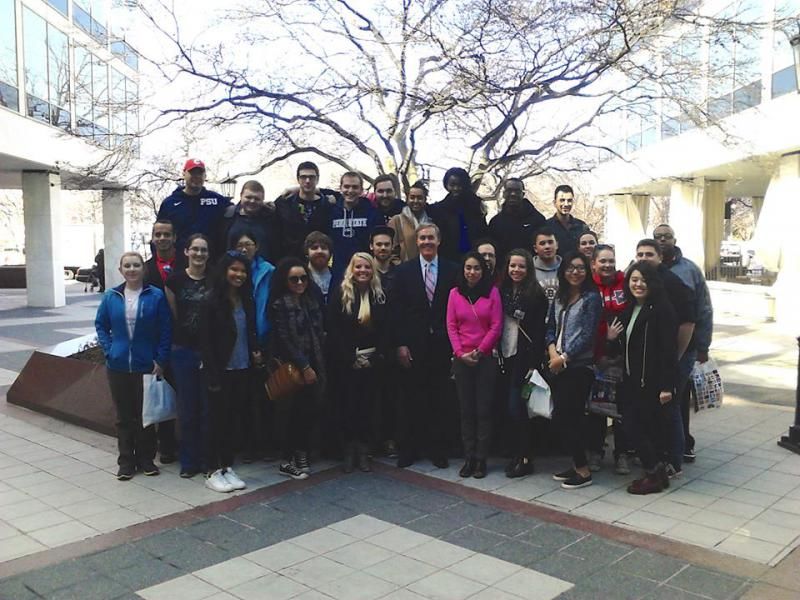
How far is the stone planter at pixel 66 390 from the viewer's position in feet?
23.2

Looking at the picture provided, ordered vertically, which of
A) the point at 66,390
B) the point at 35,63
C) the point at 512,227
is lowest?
the point at 66,390

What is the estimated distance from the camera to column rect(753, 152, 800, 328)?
15812mm

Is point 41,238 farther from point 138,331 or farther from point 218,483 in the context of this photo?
point 218,483

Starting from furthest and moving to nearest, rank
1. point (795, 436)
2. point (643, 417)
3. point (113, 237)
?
point (113, 237) < point (795, 436) < point (643, 417)

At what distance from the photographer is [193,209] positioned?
21.1 feet

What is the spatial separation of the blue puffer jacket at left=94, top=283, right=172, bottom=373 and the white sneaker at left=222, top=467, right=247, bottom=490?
100 centimetres

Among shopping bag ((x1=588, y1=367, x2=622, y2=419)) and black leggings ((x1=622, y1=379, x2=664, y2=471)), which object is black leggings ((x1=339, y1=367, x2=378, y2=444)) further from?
black leggings ((x1=622, y1=379, x2=664, y2=471))

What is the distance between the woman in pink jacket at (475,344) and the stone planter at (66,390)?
3518 millimetres

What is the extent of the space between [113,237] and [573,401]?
25632 mm

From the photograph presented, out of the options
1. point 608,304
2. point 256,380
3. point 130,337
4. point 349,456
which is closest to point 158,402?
point 130,337

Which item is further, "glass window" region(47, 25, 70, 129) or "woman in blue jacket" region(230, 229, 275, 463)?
"glass window" region(47, 25, 70, 129)

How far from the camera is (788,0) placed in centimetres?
1580

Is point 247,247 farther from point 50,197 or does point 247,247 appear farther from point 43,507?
point 50,197

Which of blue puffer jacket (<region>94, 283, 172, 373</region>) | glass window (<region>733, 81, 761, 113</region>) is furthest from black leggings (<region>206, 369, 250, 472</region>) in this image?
glass window (<region>733, 81, 761, 113</region>)
